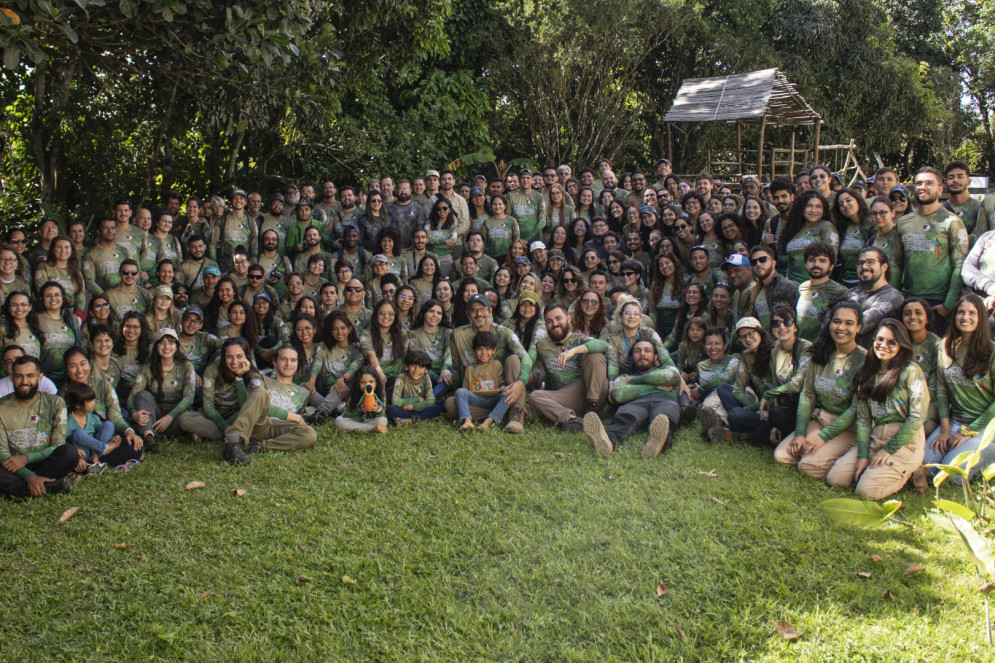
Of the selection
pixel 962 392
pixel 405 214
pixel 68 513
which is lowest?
pixel 68 513

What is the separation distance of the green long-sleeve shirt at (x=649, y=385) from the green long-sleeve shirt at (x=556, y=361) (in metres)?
0.61

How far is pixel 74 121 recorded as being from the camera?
36.3 ft

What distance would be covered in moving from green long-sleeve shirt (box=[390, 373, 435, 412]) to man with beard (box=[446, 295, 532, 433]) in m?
0.24

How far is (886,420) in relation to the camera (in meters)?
5.43

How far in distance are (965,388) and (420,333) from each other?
5078 millimetres

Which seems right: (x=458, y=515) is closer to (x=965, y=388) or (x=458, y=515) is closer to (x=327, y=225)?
(x=965, y=388)

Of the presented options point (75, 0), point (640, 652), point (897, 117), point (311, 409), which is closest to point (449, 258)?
point (311, 409)

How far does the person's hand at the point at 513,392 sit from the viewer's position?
7.16 metres

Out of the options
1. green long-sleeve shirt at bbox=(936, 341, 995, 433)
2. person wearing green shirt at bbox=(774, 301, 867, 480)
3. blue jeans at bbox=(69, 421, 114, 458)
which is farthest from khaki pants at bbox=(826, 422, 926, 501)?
blue jeans at bbox=(69, 421, 114, 458)

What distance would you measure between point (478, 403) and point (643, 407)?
1638 millimetres

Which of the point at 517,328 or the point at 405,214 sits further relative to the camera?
the point at 405,214

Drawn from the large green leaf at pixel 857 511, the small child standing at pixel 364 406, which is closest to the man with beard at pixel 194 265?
the small child standing at pixel 364 406

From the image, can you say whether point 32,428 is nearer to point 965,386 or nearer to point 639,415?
point 639,415

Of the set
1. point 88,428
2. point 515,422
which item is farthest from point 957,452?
point 88,428
